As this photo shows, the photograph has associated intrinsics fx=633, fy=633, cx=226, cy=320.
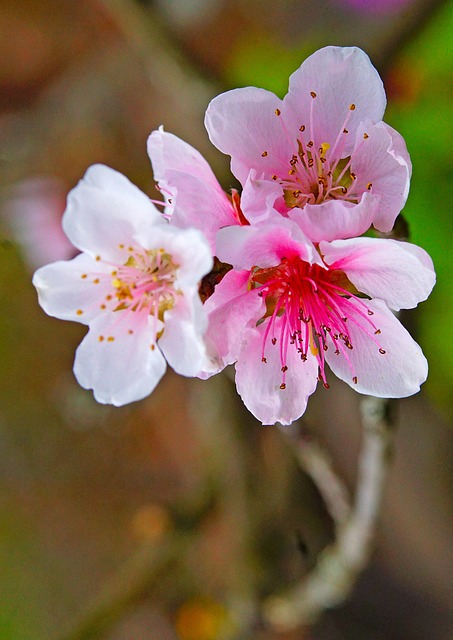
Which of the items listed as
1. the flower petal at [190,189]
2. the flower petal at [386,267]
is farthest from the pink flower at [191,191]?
the flower petal at [386,267]

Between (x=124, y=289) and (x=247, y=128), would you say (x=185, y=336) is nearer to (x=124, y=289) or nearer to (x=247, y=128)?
(x=124, y=289)

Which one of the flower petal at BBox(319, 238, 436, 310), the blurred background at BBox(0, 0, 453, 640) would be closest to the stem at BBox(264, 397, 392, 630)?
the blurred background at BBox(0, 0, 453, 640)

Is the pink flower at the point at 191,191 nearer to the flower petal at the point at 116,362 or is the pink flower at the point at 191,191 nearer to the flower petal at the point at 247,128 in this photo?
the flower petal at the point at 247,128

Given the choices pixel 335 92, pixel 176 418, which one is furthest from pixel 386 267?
pixel 176 418

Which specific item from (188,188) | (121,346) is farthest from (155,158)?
(121,346)

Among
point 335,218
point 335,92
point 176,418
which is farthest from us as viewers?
point 176,418

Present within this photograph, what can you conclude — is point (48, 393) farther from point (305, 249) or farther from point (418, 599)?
point (305, 249)

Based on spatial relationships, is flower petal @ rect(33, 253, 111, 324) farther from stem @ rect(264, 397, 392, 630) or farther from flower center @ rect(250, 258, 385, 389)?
stem @ rect(264, 397, 392, 630)

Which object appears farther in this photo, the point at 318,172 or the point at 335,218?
the point at 318,172
